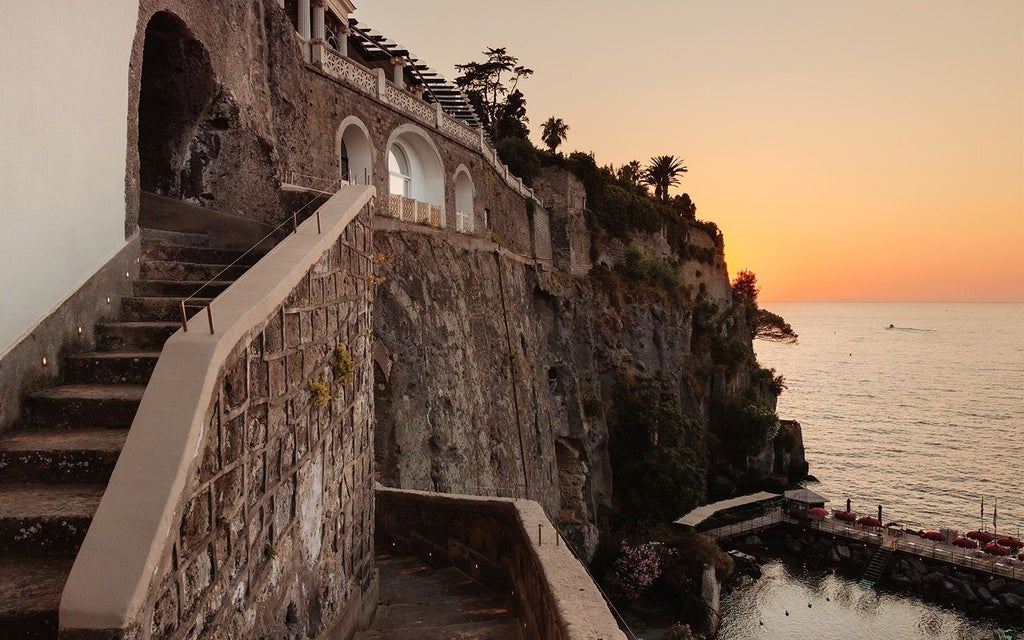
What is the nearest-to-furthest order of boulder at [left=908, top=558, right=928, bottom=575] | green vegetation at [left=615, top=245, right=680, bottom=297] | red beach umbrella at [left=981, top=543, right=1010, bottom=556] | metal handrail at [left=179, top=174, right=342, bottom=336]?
metal handrail at [left=179, top=174, right=342, bottom=336] → boulder at [left=908, top=558, right=928, bottom=575] → red beach umbrella at [left=981, top=543, right=1010, bottom=556] → green vegetation at [left=615, top=245, right=680, bottom=297]

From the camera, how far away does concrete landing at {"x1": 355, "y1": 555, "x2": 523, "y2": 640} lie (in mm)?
6035

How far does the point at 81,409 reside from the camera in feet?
12.1

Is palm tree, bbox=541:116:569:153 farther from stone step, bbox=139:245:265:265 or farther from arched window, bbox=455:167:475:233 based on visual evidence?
stone step, bbox=139:245:265:265

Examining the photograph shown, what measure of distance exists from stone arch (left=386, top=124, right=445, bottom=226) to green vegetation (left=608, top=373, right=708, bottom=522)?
14.5m

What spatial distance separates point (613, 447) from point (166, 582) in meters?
28.6

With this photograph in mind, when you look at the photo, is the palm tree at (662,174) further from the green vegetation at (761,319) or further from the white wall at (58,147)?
the white wall at (58,147)

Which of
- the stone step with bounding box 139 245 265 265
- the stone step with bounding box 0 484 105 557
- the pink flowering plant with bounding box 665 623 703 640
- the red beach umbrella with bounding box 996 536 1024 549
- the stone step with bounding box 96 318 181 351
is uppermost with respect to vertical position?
the stone step with bounding box 139 245 265 265

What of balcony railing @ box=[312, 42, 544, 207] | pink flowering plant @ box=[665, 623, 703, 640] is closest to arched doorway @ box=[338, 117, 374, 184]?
balcony railing @ box=[312, 42, 544, 207]

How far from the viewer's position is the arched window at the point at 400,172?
1869cm

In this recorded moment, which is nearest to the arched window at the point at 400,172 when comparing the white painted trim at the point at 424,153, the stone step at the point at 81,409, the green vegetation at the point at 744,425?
the white painted trim at the point at 424,153

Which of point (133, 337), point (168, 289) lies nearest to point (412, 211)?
point (168, 289)

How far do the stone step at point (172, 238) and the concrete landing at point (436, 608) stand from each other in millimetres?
4148

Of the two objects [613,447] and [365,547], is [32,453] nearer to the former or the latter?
[365,547]

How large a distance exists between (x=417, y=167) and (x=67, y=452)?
17.5 m
